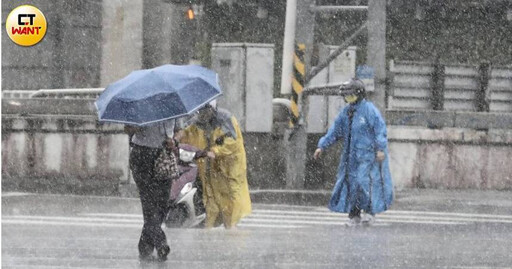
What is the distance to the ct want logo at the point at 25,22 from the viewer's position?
36.8 ft

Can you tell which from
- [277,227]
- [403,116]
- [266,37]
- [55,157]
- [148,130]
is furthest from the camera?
[266,37]

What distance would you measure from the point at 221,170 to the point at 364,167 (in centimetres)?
195

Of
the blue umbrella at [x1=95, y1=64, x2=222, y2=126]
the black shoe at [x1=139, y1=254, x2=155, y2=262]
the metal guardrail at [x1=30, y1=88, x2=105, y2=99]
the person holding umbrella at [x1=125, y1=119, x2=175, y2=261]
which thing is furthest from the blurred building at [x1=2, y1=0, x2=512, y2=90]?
the person holding umbrella at [x1=125, y1=119, x2=175, y2=261]

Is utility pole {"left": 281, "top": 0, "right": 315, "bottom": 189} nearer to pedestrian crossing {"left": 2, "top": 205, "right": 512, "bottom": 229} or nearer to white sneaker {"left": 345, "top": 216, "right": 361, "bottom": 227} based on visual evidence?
pedestrian crossing {"left": 2, "top": 205, "right": 512, "bottom": 229}

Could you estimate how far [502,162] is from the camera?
1992 cm

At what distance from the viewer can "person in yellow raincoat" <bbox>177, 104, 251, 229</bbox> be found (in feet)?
40.2

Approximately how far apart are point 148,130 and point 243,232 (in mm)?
3571

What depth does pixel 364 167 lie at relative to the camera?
14.0 metres

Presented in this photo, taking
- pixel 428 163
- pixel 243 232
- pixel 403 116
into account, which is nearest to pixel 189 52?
pixel 403 116

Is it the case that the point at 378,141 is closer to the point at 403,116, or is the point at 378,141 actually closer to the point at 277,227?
the point at 277,227

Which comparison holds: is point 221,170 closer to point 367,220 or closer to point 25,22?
point 367,220

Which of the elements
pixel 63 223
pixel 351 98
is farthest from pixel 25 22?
pixel 351 98

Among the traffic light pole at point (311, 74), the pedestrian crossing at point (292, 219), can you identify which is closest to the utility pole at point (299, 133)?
the traffic light pole at point (311, 74)

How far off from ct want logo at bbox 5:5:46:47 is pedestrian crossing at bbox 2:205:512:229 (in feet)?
8.68
